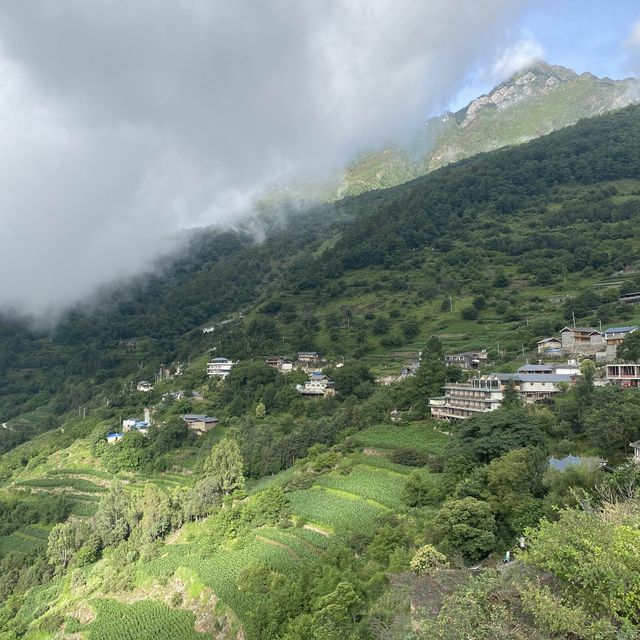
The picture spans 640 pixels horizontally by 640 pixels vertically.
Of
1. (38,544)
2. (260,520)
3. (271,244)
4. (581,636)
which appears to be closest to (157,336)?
(271,244)

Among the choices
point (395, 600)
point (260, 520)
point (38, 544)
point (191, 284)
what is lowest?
point (38, 544)

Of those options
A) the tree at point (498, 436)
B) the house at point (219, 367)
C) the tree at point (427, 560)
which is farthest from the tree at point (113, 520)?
the house at point (219, 367)

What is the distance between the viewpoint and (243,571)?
2858 centimetres

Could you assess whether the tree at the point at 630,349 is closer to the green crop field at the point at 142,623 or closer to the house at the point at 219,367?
the green crop field at the point at 142,623

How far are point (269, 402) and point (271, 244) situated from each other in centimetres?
12210

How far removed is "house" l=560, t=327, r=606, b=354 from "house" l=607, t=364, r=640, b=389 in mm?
10099

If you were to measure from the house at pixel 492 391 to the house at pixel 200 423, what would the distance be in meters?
32.5

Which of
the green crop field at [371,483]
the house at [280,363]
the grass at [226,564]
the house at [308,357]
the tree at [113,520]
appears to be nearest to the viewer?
the grass at [226,564]

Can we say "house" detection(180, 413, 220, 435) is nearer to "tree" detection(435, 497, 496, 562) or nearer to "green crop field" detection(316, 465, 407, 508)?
"green crop field" detection(316, 465, 407, 508)

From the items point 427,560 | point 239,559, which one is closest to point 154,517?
point 239,559

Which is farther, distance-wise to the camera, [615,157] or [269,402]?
[615,157]

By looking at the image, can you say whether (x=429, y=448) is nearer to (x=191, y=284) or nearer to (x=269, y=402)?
(x=269, y=402)

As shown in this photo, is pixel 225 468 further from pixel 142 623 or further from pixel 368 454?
pixel 142 623

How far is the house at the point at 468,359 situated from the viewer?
204 feet
